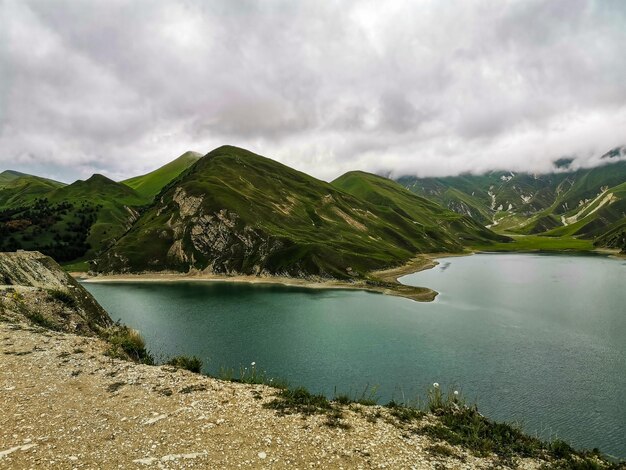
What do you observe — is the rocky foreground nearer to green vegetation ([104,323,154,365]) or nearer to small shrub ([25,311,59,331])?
green vegetation ([104,323,154,365])

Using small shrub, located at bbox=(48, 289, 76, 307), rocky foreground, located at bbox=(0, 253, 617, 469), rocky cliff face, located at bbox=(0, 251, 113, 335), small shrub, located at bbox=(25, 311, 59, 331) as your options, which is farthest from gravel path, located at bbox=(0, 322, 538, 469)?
small shrub, located at bbox=(48, 289, 76, 307)

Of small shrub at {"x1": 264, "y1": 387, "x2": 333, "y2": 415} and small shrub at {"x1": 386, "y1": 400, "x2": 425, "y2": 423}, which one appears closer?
small shrub at {"x1": 264, "y1": 387, "x2": 333, "y2": 415}

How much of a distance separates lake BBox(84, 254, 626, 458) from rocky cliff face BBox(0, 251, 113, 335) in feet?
33.9

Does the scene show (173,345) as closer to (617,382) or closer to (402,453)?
(402,453)

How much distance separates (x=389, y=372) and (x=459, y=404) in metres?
25.9

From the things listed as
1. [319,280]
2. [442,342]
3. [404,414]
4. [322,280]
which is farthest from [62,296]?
[322,280]

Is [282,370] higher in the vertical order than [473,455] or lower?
lower

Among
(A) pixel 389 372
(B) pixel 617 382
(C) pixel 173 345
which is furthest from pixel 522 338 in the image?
(C) pixel 173 345

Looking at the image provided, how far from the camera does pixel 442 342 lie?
6644 centimetres

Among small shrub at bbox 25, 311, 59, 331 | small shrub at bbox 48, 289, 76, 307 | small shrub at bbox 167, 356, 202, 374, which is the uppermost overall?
small shrub at bbox 48, 289, 76, 307

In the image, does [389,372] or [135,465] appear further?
[389,372]

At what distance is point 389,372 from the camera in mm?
51531

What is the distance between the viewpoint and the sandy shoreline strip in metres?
124

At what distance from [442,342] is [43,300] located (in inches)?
2379
